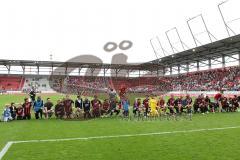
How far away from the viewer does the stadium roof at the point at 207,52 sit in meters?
36.6

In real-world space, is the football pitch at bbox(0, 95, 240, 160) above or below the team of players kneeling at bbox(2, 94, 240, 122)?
below

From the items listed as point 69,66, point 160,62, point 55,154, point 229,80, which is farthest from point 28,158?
point 69,66

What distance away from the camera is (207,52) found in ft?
142

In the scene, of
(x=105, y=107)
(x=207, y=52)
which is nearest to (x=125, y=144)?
(x=105, y=107)

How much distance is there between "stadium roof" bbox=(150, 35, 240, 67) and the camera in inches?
1439

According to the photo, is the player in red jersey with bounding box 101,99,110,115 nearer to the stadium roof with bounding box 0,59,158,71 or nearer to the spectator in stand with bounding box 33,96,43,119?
the spectator in stand with bounding box 33,96,43,119

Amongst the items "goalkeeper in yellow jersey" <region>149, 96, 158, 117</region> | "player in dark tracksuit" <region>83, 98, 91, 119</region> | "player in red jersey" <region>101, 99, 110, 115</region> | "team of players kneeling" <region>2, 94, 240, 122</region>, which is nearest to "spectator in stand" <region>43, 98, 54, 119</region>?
"team of players kneeling" <region>2, 94, 240, 122</region>

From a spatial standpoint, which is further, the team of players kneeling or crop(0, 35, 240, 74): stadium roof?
crop(0, 35, 240, 74): stadium roof

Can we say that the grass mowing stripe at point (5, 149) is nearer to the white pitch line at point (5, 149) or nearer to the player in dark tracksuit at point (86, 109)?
the white pitch line at point (5, 149)

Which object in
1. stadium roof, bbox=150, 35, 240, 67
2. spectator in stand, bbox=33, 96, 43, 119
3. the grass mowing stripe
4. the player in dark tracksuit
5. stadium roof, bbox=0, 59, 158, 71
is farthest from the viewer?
stadium roof, bbox=0, 59, 158, 71

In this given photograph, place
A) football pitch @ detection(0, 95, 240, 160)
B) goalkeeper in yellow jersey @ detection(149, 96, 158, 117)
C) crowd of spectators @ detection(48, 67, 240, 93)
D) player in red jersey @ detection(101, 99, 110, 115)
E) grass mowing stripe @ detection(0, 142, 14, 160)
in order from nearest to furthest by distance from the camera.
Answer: football pitch @ detection(0, 95, 240, 160) → grass mowing stripe @ detection(0, 142, 14, 160) → goalkeeper in yellow jersey @ detection(149, 96, 158, 117) → player in red jersey @ detection(101, 99, 110, 115) → crowd of spectators @ detection(48, 67, 240, 93)

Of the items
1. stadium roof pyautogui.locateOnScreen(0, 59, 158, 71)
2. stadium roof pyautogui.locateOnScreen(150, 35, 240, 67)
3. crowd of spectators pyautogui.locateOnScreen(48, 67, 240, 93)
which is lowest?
crowd of spectators pyautogui.locateOnScreen(48, 67, 240, 93)

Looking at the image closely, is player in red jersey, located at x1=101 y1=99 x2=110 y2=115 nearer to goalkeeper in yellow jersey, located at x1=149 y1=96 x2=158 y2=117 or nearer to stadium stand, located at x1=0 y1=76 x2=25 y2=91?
goalkeeper in yellow jersey, located at x1=149 y1=96 x2=158 y2=117

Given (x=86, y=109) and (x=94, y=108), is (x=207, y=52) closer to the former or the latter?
(x=94, y=108)
